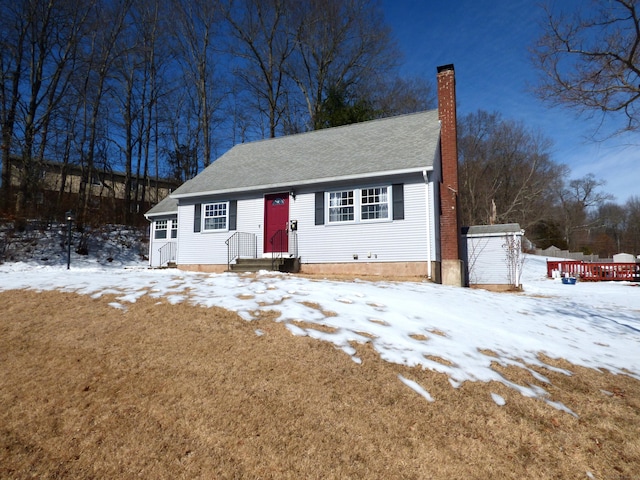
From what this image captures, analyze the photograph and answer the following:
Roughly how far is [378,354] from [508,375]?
4.42 ft

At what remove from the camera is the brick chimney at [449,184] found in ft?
40.0

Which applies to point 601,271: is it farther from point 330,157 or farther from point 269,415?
point 269,415

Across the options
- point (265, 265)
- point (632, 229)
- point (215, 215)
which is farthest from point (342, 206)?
point (632, 229)

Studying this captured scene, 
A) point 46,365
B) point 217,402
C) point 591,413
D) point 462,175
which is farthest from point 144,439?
point 462,175

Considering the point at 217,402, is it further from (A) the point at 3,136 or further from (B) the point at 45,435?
(A) the point at 3,136

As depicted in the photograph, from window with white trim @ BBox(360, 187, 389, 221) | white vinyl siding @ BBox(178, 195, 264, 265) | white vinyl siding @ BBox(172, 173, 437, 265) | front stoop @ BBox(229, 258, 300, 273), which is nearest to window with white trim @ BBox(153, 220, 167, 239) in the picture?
white vinyl siding @ BBox(178, 195, 264, 265)

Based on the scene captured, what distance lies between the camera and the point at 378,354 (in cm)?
402

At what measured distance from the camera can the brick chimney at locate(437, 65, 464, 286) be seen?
12188 millimetres

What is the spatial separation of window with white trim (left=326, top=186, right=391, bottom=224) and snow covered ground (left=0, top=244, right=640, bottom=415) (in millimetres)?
4591

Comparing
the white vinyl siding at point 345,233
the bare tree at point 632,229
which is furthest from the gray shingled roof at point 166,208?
the bare tree at point 632,229

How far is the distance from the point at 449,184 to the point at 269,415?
1145 cm

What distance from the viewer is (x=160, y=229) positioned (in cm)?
1941

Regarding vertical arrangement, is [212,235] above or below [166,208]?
below

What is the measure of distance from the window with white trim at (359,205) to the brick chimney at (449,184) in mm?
2149
